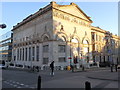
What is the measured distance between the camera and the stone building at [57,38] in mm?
31964

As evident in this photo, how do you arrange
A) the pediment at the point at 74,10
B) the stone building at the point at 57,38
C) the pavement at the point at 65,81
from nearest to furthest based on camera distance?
the pavement at the point at 65,81 < the stone building at the point at 57,38 < the pediment at the point at 74,10

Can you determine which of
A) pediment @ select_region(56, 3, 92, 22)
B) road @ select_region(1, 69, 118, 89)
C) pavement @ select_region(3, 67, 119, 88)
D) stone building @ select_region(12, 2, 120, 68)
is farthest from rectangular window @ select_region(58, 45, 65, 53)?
road @ select_region(1, 69, 118, 89)

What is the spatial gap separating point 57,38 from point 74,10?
12.5 m

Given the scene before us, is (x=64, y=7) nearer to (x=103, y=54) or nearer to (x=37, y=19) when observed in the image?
(x=37, y=19)

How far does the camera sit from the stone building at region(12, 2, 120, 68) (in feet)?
105

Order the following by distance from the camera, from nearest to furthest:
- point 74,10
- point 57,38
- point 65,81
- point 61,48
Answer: point 65,81
point 57,38
point 61,48
point 74,10

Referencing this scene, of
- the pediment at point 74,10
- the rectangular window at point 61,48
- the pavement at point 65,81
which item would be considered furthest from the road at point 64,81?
the pediment at point 74,10

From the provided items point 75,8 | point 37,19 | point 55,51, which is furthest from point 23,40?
point 75,8

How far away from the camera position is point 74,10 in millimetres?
38375

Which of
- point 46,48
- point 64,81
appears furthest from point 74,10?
point 64,81

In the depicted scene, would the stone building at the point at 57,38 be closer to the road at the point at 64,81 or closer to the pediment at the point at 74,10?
the pediment at the point at 74,10

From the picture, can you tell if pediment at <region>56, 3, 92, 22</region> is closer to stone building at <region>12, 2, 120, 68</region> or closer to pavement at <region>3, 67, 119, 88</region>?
stone building at <region>12, 2, 120, 68</region>

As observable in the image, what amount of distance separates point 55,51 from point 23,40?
20.0 meters

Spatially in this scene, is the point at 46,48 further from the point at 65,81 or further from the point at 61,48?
the point at 65,81
